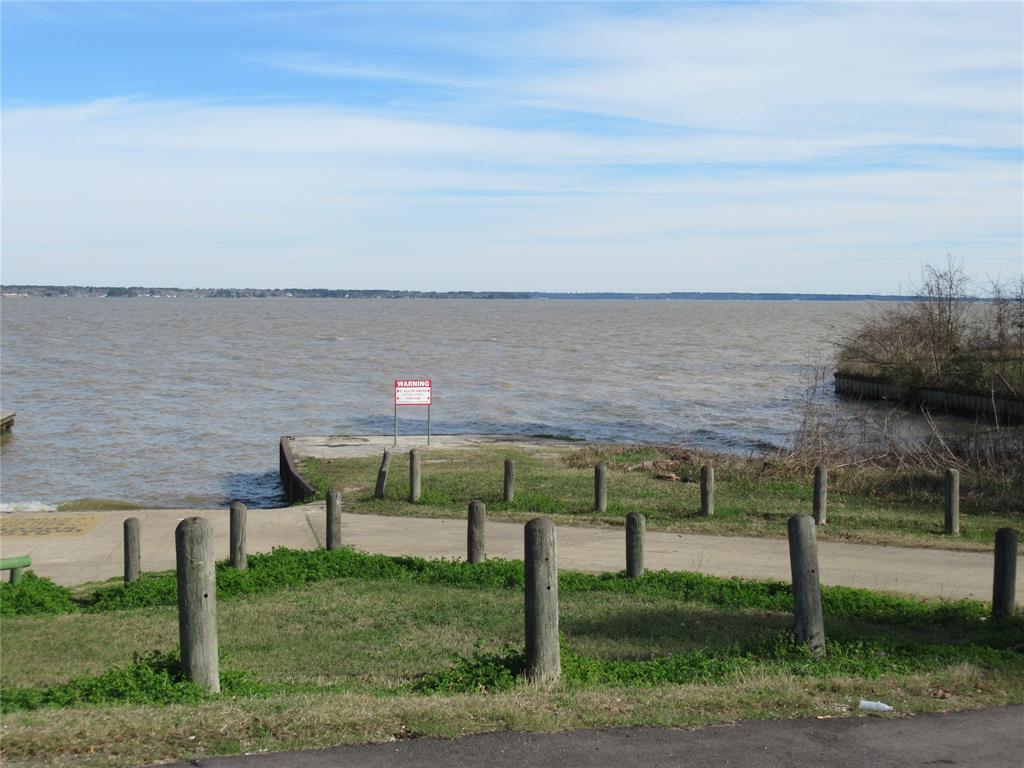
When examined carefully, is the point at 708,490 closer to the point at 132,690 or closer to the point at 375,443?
the point at 132,690

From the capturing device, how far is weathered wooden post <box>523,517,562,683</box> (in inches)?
298

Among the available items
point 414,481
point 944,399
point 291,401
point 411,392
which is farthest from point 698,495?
point 291,401

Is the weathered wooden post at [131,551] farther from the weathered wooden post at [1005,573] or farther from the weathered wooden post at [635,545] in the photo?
the weathered wooden post at [1005,573]

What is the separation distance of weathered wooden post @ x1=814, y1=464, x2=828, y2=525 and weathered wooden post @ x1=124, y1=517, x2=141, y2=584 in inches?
373

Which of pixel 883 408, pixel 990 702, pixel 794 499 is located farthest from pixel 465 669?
pixel 883 408

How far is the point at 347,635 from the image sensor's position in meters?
10.0

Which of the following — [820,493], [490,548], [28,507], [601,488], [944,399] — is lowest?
[28,507]

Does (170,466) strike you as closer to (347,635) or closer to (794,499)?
(794,499)

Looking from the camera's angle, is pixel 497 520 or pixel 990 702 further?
pixel 497 520

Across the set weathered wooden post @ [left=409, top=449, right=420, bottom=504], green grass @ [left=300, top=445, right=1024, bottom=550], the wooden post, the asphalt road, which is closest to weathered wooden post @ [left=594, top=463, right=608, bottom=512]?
green grass @ [left=300, top=445, right=1024, bottom=550]

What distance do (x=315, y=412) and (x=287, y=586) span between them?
31.6 m

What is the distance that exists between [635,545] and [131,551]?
566cm

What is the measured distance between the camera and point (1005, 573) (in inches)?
394

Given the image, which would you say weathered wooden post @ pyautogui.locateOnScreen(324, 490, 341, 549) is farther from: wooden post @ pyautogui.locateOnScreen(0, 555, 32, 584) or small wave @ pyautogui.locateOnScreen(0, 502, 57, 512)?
small wave @ pyautogui.locateOnScreen(0, 502, 57, 512)
